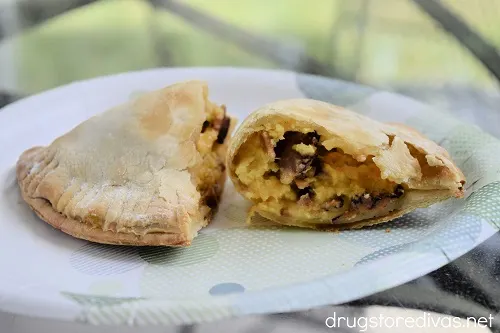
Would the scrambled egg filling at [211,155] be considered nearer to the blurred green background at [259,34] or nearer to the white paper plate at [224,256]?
the white paper plate at [224,256]

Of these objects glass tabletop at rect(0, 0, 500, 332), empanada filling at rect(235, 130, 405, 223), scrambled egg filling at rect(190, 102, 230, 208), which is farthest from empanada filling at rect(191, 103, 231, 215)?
glass tabletop at rect(0, 0, 500, 332)

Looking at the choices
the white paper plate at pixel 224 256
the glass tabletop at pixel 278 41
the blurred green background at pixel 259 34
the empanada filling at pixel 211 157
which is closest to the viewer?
the white paper plate at pixel 224 256

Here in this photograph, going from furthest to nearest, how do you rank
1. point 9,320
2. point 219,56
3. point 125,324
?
point 219,56
point 9,320
point 125,324

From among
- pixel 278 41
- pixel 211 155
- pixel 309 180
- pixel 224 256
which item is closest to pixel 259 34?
pixel 278 41

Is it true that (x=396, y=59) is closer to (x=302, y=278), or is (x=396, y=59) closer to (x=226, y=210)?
(x=226, y=210)

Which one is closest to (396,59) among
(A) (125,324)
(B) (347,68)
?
(B) (347,68)

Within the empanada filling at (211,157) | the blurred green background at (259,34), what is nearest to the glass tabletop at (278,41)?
the blurred green background at (259,34)
